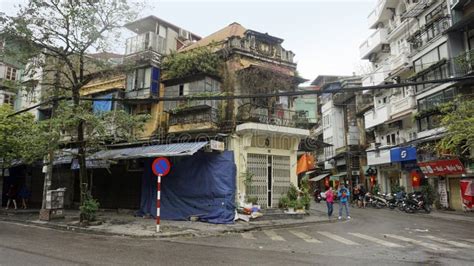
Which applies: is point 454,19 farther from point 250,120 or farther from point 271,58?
point 250,120

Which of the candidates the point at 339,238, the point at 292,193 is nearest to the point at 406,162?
the point at 292,193

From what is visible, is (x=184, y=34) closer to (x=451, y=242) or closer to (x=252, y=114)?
(x=252, y=114)

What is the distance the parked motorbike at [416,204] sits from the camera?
2289 centimetres

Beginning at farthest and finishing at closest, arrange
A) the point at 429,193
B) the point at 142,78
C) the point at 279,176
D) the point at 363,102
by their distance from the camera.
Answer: the point at 363,102
the point at 429,193
the point at 142,78
the point at 279,176

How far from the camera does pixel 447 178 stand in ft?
81.0

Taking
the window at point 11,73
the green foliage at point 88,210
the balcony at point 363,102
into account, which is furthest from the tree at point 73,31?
the balcony at point 363,102

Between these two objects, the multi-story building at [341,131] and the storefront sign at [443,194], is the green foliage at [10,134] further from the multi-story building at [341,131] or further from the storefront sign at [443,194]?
the multi-story building at [341,131]

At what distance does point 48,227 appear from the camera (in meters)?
15.2

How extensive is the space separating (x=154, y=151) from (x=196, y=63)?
5.14 metres

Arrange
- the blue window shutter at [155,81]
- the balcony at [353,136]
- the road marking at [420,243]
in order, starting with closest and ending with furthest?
the road marking at [420,243] < the blue window shutter at [155,81] < the balcony at [353,136]

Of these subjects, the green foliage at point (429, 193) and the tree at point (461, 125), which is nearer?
the tree at point (461, 125)

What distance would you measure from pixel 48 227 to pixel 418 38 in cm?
2769

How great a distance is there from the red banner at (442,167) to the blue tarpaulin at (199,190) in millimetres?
15024

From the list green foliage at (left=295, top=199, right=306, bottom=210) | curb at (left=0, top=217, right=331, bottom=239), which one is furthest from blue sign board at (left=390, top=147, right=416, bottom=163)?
curb at (left=0, top=217, right=331, bottom=239)
